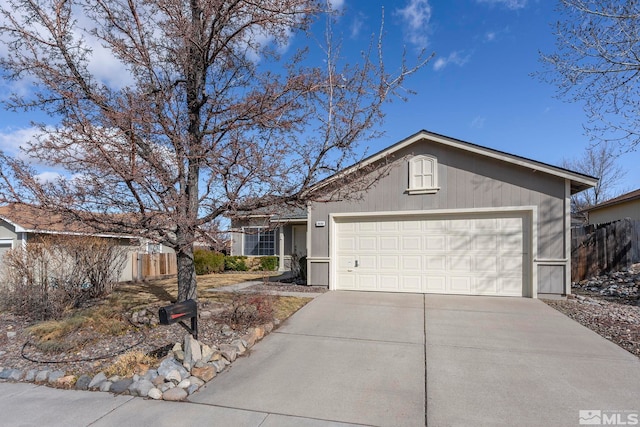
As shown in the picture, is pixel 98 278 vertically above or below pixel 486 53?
below

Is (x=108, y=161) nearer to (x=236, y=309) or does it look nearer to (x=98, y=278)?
(x=236, y=309)

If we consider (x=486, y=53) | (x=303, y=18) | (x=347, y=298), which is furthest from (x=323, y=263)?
(x=486, y=53)

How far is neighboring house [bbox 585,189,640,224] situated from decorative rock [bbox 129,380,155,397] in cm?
2162

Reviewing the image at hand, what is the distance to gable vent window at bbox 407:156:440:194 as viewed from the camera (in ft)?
31.9

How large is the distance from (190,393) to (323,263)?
6720mm

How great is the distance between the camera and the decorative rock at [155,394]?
3913 mm

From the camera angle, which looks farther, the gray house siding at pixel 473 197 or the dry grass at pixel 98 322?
the gray house siding at pixel 473 197

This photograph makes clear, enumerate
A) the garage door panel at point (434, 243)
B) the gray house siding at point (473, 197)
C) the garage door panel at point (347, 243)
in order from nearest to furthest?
the gray house siding at point (473, 197)
the garage door panel at point (434, 243)
the garage door panel at point (347, 243)

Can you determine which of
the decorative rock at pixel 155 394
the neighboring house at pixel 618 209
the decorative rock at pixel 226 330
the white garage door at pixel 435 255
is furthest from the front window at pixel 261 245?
the neighboring house at pixel 618 209

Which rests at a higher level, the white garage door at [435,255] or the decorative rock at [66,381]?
the white garage door at [435,255]

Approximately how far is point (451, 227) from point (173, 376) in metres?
7.75

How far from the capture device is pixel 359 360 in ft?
16.0

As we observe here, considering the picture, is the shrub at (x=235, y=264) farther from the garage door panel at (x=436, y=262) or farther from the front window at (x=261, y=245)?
the garage door panel at (x=436, y=262)

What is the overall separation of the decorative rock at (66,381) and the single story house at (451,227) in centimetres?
557
